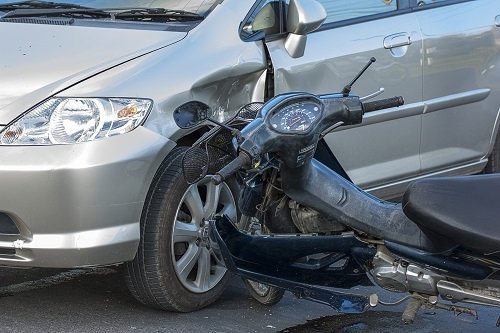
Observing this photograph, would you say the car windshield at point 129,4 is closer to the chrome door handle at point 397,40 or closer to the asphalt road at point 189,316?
the chrome door handle at point 397,40

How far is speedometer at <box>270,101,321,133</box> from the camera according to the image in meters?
3.26

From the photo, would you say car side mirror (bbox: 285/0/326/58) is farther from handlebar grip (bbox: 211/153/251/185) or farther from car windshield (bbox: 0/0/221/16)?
handlebar grip (bbox: 211/153/251/185)

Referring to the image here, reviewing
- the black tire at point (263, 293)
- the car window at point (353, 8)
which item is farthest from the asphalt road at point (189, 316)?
the car window at point (353, 8)

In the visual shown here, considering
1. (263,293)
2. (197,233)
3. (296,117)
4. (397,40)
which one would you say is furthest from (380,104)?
(397,40)

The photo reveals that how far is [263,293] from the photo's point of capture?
435cm

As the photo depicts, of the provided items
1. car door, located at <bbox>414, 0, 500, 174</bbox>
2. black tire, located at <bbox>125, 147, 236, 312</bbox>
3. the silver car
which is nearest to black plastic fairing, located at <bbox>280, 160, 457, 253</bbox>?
the silver car

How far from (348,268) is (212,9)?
1.49 m

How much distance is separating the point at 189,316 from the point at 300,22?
1.53m

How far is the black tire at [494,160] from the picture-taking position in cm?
586

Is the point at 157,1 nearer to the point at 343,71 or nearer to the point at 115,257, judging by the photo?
the point at 343,71

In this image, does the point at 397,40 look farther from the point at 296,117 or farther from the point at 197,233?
the point at 296,117

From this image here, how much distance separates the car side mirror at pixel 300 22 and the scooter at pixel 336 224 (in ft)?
2.89

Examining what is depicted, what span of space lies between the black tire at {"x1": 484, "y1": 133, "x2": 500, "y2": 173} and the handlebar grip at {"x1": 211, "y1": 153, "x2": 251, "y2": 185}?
3147mm

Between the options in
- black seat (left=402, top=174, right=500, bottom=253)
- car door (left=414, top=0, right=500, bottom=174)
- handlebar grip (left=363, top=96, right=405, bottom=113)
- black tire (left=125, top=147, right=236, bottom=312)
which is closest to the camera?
black seat (left=402, top=174, right=500, bottom=253)
